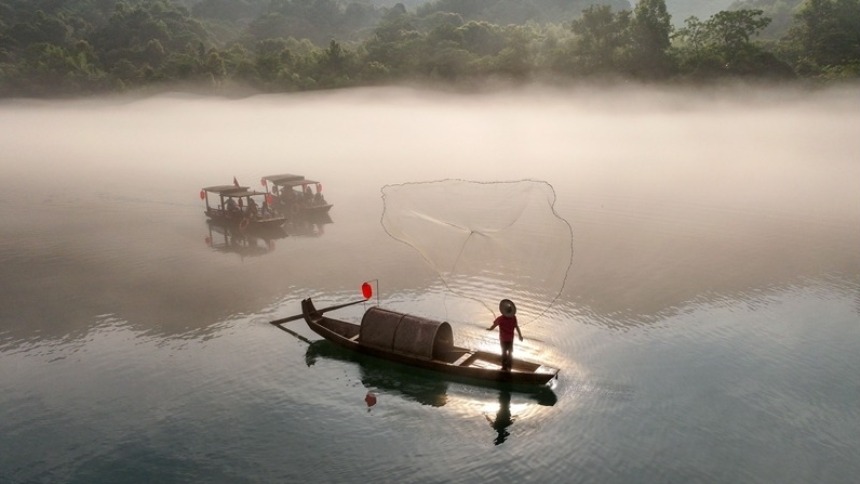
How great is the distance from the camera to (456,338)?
2722 centimetres

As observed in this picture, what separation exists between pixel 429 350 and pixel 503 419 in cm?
387

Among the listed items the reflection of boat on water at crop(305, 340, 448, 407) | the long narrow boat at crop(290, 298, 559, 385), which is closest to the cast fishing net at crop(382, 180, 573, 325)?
the long narrow boat at crop(290, 298, 559, 385)

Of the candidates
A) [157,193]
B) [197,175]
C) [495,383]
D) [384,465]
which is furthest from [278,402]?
[197,175]

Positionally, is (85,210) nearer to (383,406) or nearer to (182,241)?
(182,241)

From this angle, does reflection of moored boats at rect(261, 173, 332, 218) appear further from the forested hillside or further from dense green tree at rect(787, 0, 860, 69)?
dense green tree at rect(787, 0, 860, 69)

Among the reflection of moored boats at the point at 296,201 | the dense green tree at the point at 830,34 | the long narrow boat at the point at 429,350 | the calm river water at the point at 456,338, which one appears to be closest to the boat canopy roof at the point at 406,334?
the long narrow boat at the point at 429,350

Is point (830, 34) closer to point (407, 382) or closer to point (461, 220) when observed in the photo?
point (461, 220)

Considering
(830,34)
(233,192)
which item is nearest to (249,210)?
(233,192)

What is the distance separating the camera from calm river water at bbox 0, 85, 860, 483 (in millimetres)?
19016

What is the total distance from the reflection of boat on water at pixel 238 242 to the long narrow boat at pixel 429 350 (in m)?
20.2

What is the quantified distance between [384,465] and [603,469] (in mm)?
6774

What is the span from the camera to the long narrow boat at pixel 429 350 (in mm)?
22453

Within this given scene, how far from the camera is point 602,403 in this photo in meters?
22.0

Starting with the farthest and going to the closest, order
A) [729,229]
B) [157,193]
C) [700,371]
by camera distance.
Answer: [157,193] < [729,229] < [700,371]
